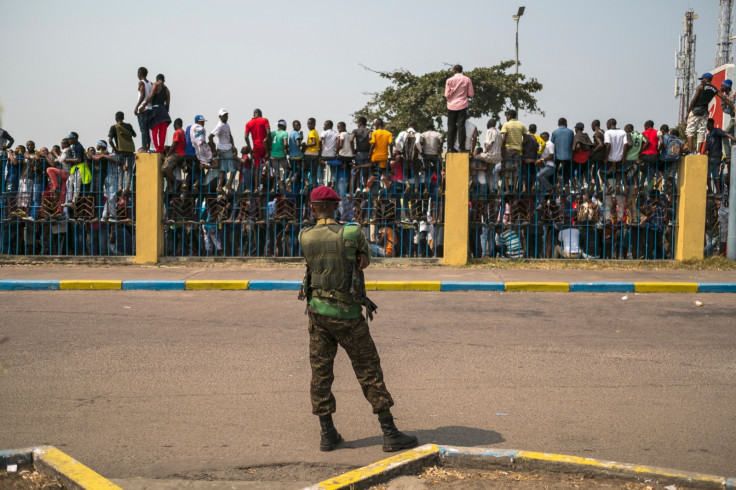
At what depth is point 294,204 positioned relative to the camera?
1514 cm

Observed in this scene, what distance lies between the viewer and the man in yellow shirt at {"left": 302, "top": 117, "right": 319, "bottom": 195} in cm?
1502

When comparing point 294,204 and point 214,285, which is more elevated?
point 294,204

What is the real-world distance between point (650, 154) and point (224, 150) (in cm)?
802

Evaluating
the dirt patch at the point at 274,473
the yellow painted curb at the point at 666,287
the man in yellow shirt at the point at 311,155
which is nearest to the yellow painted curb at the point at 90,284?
the man in yellow shirt at the point at 311,155

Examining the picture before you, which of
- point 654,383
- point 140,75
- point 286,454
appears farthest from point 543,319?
point 140,75

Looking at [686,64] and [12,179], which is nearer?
[12,179]

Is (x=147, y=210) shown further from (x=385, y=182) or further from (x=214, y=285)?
(x=385, y=182)

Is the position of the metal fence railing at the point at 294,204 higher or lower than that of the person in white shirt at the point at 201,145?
lower

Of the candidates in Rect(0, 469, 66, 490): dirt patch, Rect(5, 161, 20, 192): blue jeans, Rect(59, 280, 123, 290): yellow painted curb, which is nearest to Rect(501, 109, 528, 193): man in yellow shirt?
Rect(59, 280, 123, 290): yellow painted curb

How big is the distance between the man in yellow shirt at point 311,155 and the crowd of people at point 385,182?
2cm

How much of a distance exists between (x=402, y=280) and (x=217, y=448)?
778 centimetres

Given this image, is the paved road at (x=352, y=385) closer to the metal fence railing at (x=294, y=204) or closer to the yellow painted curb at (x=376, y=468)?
the yellow painted curb at (x=376, y=468)

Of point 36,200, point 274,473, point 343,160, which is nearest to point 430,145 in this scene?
point 343,160

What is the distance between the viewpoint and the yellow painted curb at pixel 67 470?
4.39 m
